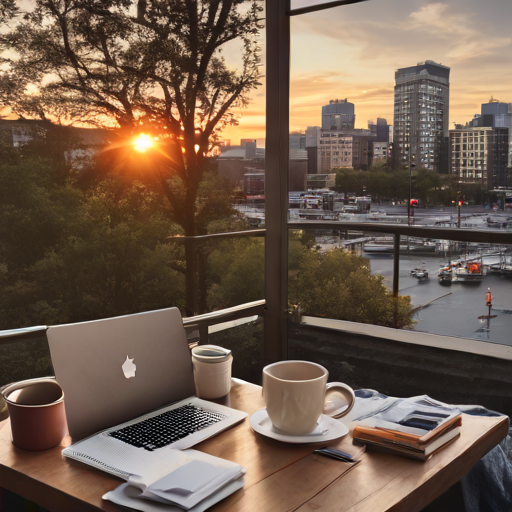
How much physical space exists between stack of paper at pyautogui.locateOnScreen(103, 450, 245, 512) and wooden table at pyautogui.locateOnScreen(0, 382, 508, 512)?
0.06 feet

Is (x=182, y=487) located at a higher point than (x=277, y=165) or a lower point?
lower

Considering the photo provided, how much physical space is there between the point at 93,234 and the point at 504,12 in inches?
105

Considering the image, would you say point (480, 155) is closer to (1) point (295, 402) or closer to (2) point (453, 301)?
(2) point (453, 301)

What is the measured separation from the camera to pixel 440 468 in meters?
1.02

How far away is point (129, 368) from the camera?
1245 mm

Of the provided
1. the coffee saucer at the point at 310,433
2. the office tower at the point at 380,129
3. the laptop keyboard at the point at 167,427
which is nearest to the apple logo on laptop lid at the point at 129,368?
the laptop keyboard at the point at 167,427

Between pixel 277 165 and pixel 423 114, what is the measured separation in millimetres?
904

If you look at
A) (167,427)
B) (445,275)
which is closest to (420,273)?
(445,275)

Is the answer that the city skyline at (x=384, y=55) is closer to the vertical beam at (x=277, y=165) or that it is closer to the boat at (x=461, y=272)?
the vertical beam at (x=277, y=165)

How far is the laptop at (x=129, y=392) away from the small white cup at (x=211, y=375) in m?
0.03

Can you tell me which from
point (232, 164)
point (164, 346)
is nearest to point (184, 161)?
point (232, 164)

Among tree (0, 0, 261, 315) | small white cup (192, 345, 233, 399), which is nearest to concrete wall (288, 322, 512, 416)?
tree (0, 0, 261, 315)

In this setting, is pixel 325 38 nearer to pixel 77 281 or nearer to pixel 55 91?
pixel 55 91

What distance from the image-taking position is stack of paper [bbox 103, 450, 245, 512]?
2.87ft
